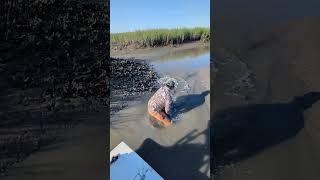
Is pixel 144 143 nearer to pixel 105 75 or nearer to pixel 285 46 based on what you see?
pixel 105 75

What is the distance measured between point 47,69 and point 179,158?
1014 mm

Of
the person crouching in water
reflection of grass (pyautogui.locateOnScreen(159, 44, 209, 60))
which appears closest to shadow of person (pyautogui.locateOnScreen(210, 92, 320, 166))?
the person crouching in water

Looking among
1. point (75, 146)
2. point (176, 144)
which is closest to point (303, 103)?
point (176, 144)

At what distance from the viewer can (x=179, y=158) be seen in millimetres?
2916

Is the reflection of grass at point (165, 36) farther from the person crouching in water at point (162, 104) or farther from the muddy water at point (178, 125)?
the person crouching in water at point (162, 104)

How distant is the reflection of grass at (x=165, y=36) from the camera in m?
2.94

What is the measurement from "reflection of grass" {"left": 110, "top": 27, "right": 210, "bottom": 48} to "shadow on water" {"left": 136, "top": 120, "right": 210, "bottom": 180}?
2.03 feet

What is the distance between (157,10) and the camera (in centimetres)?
298

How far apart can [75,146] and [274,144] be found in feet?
4.38

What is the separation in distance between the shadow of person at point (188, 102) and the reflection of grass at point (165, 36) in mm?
371

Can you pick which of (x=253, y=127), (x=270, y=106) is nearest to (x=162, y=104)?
(x=253, y=127)

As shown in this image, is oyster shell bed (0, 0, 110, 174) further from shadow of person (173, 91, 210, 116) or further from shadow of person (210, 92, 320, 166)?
shadow of person (210, 92, 320, 166)

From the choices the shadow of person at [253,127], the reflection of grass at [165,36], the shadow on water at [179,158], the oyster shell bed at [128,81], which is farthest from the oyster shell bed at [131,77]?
the shadow of person at [253,127]

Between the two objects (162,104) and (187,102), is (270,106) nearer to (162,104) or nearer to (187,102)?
(187,102)
